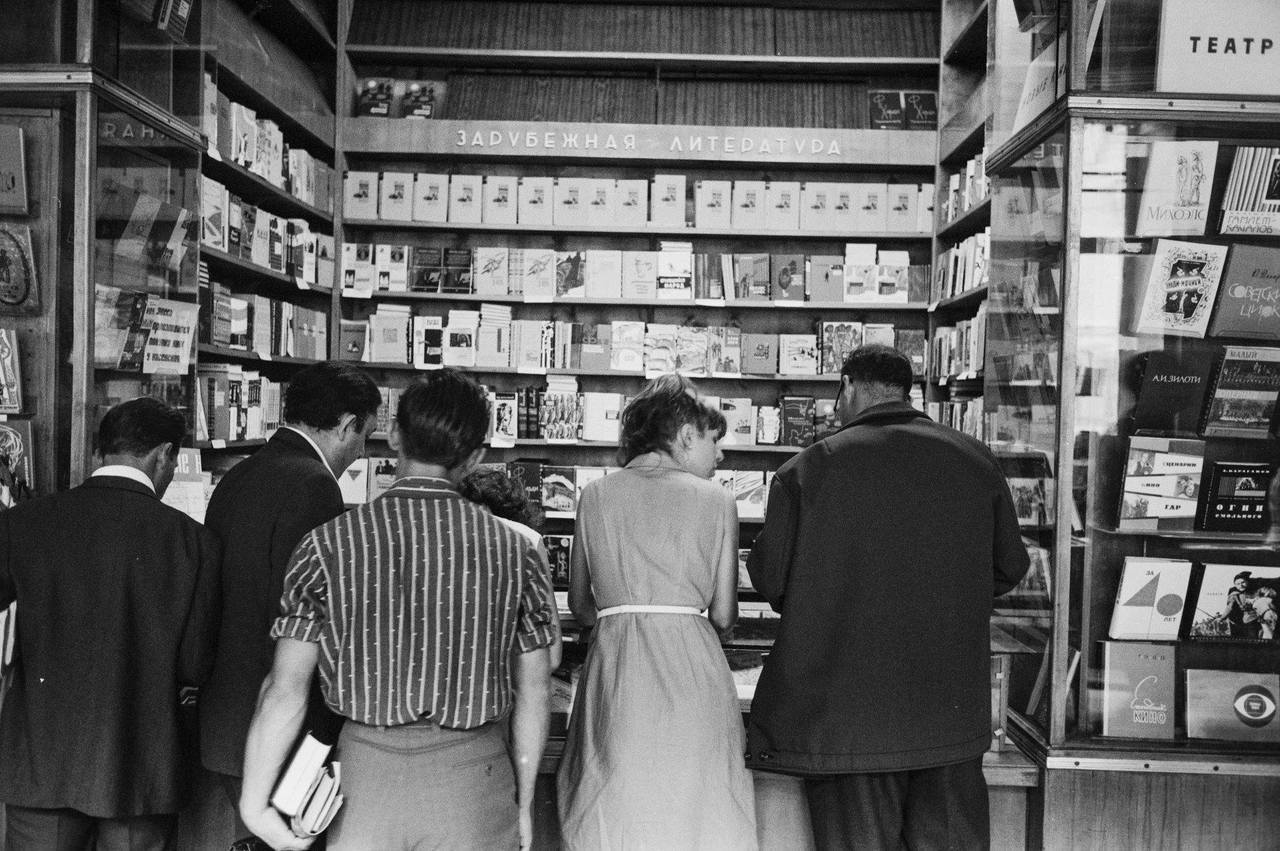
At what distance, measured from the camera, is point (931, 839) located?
2.17 m

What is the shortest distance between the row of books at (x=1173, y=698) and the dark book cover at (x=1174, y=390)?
52 centimetres

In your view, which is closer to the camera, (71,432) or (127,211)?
(71,432)

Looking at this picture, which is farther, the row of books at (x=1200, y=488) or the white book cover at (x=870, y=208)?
the white book cover at (x=870, y=208)

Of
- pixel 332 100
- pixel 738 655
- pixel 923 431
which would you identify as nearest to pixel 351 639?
pixel 923 431

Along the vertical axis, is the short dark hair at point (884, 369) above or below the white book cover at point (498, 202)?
below

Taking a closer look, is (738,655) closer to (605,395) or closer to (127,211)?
(127,211)

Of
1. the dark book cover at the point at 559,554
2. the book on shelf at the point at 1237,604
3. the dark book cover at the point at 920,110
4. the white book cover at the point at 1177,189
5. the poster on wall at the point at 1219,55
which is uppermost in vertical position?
the dark book cover at the point at 920,110

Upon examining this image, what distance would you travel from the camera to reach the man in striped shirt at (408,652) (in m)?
1.73

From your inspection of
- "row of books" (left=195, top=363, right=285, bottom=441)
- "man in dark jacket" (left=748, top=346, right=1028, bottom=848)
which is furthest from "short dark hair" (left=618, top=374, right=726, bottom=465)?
"row of books" (left=195, top=363, right=285, bottom=441)

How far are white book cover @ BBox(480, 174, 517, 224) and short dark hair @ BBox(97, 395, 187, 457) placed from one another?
3.46 metres

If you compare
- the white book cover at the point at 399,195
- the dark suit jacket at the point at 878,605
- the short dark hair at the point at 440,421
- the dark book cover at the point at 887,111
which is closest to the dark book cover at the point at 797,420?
the dark book cover at the point at 887,111

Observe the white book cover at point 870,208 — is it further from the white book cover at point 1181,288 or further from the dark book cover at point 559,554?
the white book cover at point 1181,288

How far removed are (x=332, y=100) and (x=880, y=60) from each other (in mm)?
2854

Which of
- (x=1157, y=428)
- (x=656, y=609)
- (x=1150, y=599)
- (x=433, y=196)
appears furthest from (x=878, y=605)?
(x=433, y=196)
